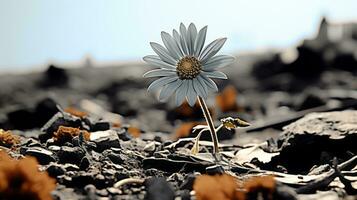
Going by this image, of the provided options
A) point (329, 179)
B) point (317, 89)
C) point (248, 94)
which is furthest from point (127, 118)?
point (329, 179)

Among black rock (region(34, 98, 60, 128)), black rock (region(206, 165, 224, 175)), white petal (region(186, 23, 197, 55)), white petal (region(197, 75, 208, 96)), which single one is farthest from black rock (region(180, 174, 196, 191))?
black rock (region(34, 98, 60, 128))

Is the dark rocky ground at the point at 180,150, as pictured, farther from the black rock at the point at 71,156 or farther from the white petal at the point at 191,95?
the white petal at the point at 191,95

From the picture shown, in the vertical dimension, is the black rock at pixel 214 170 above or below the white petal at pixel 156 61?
below

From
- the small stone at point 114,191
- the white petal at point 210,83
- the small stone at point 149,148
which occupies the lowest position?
the small stone at point 114,191

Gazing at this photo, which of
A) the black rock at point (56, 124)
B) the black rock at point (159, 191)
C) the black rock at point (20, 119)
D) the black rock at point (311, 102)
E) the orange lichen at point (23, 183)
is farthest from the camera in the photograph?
the black rock at point (311, 102)

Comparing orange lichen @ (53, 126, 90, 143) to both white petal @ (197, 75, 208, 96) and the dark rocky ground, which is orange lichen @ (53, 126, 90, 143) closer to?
the dark rocky ground

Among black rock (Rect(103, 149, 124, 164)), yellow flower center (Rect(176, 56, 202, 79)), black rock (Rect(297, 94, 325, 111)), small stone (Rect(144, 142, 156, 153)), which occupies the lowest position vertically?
black rock (Rect(297, 94, 325, 111))

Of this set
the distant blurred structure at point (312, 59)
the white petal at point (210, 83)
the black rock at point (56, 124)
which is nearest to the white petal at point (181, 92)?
the white petal at point (210, 83)

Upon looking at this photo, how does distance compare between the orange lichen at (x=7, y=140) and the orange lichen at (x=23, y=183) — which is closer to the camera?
the orange lichen at (x=23, y=183)
